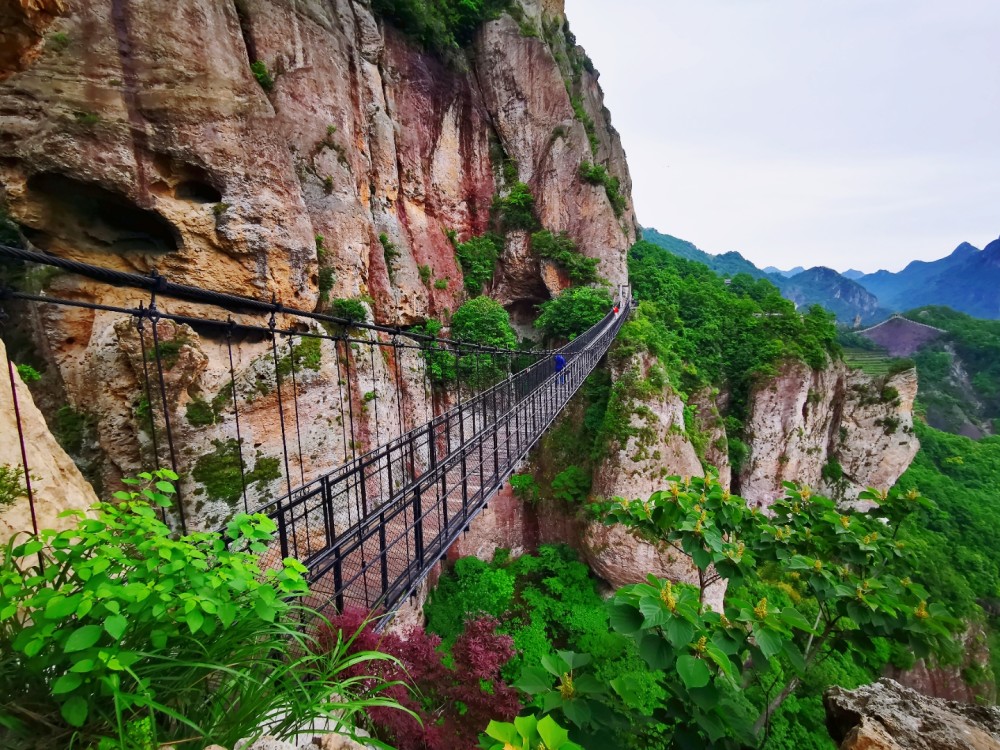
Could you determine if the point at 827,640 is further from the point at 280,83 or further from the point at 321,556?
the point at 280,83

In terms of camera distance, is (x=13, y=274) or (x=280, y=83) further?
(x=280, y=83)

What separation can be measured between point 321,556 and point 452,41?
1620 centimetres

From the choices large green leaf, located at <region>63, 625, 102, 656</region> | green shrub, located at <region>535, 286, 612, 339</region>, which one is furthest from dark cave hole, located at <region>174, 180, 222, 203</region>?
green shrub, located at <region>535, 286, 612, 339</region>

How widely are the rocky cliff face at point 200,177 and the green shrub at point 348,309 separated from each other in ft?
0.95

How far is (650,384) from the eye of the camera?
841cm

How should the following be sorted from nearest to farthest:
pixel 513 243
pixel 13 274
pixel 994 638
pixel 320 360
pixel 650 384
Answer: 1. pixel 13 274
2. pixel 320 360
3. pixel 650 384
4. pixel 994 638
5. pixel 513 243

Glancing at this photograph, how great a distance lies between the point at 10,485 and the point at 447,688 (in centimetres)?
258

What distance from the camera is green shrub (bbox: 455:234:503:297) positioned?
12.9m

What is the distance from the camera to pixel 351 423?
3.54 metres

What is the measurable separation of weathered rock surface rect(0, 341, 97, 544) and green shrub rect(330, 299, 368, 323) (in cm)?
537

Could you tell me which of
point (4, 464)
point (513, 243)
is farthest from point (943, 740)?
point (513, 243)

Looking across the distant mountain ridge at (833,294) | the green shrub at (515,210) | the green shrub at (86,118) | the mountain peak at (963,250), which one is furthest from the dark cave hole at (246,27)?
the mountain peak at (963,250)

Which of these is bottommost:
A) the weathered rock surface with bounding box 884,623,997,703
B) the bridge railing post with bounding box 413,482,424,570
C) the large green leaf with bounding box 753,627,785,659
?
the weathered rock surface with bounding box 884,623,997,703

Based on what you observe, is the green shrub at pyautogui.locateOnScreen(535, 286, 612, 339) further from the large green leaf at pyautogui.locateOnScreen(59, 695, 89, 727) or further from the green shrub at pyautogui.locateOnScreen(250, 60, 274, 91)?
the large green leaf at pyautogui.locateOnScreen(59, 695, 89, 727)
